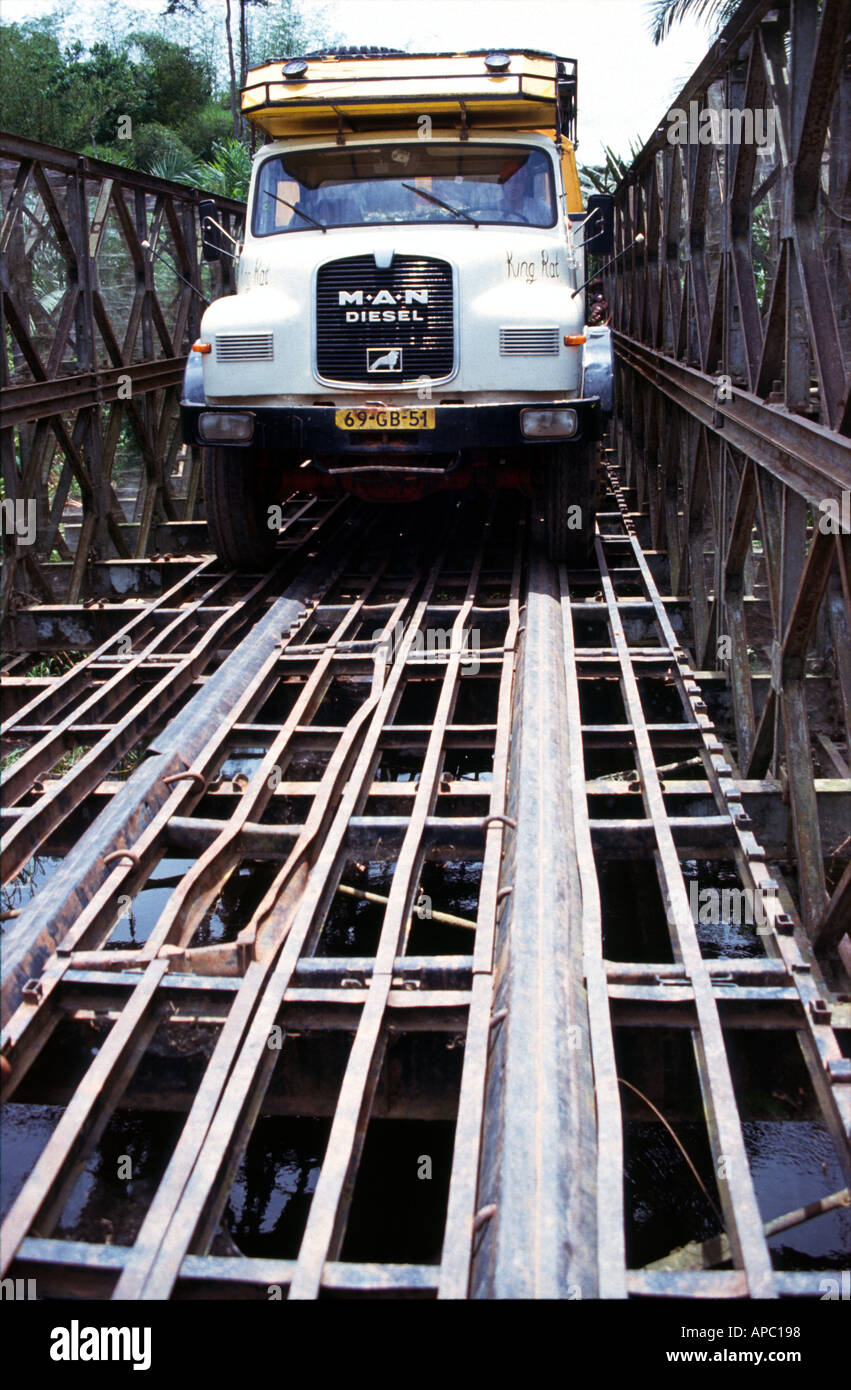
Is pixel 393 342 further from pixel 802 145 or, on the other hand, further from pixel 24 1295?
pixel 24 1295

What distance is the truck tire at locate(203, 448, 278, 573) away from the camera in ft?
22.9

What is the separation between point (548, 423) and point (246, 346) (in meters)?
1.67

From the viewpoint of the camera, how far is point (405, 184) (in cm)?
680

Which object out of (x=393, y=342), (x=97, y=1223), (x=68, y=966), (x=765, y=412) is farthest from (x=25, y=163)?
(x=97, y=1223)

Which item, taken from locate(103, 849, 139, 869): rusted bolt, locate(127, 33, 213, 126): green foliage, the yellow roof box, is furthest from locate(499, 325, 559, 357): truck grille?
locate(127, 33, 213, 126): green foliage

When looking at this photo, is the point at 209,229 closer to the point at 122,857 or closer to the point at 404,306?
the point at 404,306

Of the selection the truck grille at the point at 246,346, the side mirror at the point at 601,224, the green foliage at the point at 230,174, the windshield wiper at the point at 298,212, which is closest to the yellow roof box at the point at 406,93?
the windshield wiper at the point at 298,212

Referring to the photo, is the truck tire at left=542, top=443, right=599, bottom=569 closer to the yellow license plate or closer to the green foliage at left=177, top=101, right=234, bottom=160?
the yellow license plate

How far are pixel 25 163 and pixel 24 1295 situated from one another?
6243mm

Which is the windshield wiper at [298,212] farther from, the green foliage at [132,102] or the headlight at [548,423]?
the green foliage at [132,102]

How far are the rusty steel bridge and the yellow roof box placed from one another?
105 cm

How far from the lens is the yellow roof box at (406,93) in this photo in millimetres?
6645

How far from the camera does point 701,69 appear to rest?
595cm
